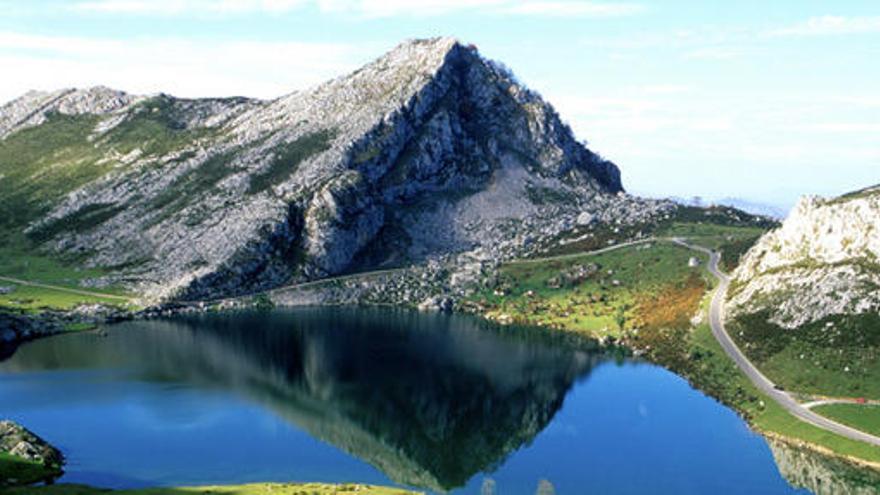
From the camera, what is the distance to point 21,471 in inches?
3878

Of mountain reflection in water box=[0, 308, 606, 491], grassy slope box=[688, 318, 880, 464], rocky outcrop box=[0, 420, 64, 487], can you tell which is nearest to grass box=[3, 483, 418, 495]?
rocky outcrop box=[0, 420, 64, 487]

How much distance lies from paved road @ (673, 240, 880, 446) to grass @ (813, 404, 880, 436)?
123 cm

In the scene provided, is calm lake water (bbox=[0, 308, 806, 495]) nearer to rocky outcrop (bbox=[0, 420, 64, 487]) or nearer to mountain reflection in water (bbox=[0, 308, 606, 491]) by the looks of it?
mountain reflection in water (bbox=[0, 308, 606, 491])

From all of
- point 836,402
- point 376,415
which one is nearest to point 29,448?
point 376,415

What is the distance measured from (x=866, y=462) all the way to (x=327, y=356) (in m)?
106

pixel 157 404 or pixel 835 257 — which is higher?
pixel 835 257

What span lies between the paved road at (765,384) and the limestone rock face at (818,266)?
4.28 meters

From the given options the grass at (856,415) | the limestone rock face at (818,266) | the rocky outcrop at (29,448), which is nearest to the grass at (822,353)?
the limestone rock face at (818,266)

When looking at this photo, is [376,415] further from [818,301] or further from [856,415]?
[818,301]

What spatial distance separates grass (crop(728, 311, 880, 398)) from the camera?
136m

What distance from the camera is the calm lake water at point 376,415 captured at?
108688 millimetres

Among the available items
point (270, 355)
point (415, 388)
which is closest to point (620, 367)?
point (415, 388)

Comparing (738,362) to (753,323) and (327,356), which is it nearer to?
(753,323)

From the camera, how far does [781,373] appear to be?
14525 centimetres
